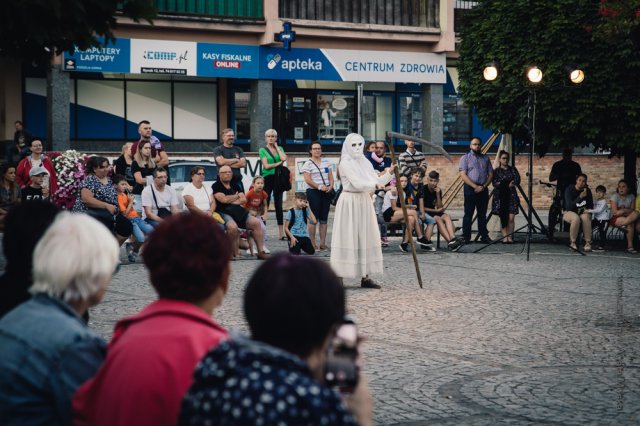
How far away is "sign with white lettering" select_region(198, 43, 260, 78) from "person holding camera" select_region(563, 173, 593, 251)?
14756 millimetres

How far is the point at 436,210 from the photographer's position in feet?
62.9

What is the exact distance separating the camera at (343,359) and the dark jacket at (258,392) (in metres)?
0.10

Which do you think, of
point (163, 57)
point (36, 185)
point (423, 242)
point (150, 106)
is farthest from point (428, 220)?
point (150, 106)

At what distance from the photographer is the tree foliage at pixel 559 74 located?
1812 centimetres

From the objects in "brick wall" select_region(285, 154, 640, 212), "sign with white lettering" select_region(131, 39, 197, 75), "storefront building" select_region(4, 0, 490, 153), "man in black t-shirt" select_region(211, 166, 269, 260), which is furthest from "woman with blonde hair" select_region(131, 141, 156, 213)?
"brick wall" select_region(285, 154, 640, 212)

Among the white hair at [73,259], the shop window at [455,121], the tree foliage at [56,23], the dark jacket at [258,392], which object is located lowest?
the dark jacket at [258,392]

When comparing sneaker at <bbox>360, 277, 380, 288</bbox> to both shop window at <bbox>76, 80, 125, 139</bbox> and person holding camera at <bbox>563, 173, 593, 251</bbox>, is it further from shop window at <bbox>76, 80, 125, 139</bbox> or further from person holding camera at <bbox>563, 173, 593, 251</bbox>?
shop window at <bbox>76, 80, 125, 139</bbox>

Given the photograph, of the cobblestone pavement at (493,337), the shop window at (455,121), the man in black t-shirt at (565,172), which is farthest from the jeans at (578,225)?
the shop window at (455,121)

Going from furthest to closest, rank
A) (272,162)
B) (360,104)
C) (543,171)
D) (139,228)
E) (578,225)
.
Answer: (543,171)
(360,104)
(272,162)
(578,225)
(139,228)

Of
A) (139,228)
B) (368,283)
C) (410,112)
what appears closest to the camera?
(368,283)

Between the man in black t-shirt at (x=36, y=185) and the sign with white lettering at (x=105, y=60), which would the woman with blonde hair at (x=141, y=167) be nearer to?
the man in black t-shirt at (x=36, y=185)

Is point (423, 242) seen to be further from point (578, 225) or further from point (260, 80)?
point (260, 80)

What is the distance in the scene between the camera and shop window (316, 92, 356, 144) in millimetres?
35969

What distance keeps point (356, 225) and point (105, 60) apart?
1914 cm
